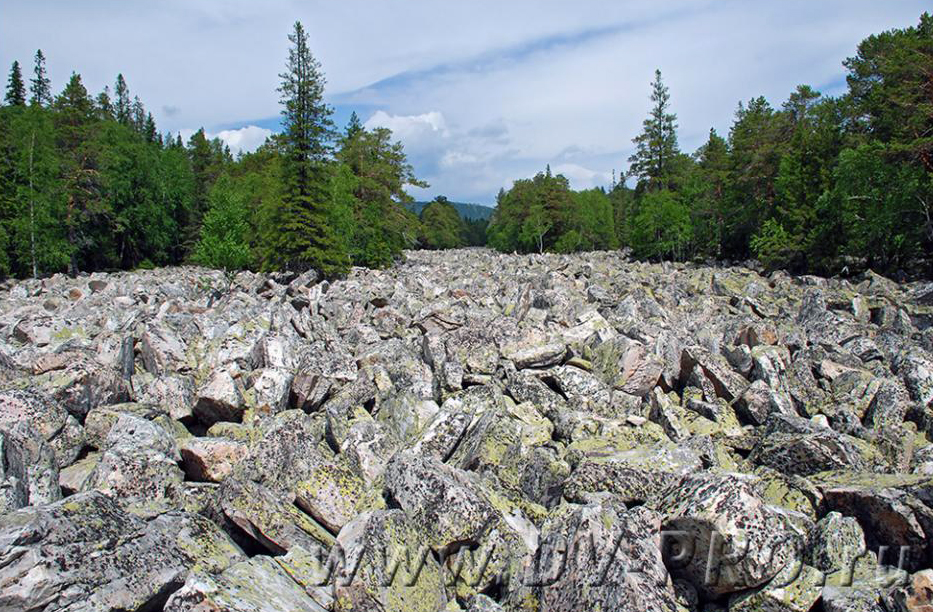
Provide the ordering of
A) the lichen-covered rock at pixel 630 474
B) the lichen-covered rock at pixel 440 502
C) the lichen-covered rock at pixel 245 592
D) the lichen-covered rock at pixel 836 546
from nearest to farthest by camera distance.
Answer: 1. the lichen-covered rock at pixel 245 592
2. the lichen-covered rock at pixel 836 546
3. the lichen-covered rock at pixel 440 502
4. the lichen-covered rock at pixel 630 474

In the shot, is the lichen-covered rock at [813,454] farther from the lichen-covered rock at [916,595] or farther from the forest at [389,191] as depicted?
the forest at [389,191]

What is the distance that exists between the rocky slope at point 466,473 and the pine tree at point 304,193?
66.6ft

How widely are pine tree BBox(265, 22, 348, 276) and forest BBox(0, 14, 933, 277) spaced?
0.09 m

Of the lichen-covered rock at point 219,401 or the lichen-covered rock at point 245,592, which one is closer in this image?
the lichen-covered rock at point 245,592

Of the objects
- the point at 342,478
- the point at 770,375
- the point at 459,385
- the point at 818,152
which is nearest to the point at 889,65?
the point at 818,152

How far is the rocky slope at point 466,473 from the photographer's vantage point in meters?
3.99

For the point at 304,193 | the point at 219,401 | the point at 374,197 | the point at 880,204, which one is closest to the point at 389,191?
the point at 374,197

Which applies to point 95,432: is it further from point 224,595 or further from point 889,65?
point 889,65

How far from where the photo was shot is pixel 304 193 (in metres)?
32.2

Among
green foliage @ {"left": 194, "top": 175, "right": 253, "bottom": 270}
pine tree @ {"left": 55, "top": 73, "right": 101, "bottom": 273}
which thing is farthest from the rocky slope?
pine tree @ {"left": 55, "top": 73, "right": 101, "bottom": 273}

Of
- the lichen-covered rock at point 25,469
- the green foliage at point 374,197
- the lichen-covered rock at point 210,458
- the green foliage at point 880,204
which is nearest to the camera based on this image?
the lichen-covered rock at point 25,469

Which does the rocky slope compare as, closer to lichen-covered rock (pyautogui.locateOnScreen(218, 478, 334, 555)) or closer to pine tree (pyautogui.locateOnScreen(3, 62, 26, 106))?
lichen-covered rock (pyautogui.locateOnScreen(218, 478, 334, 555))

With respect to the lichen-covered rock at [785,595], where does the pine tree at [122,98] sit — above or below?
above

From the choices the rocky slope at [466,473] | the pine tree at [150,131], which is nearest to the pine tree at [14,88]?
the pine tree at [150,131]
